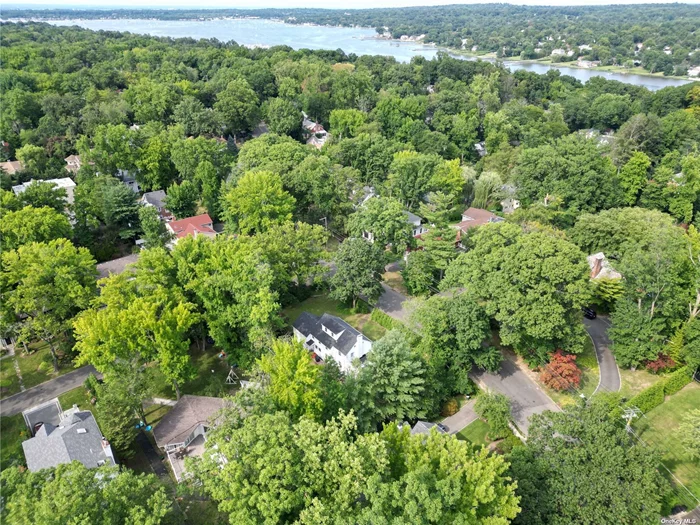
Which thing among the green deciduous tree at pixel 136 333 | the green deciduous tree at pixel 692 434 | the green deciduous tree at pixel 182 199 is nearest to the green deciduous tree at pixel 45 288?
the green deciduous tree at pixel 136 333

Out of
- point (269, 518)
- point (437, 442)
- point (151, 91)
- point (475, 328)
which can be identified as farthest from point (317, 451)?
point (151, 91)

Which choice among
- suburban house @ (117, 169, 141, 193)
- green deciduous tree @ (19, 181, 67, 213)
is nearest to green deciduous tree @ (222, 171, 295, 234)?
green deciduous tree @ (19, 181, 67, 213)

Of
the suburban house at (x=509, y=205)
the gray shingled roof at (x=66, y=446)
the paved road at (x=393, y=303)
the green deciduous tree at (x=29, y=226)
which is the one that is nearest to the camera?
the gray shingled roof at (x=66, y=446)

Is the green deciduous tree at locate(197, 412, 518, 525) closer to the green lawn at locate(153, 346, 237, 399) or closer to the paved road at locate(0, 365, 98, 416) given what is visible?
the green lawn at locate(153, 346, 237, 399)

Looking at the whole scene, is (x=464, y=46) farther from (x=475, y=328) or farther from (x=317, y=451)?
(x=317, y=451)

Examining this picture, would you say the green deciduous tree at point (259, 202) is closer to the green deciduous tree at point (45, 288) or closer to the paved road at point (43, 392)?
the green deciduous tree at point (45, 288)

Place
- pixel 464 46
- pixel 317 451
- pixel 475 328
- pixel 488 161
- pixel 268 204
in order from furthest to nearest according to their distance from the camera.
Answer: pixel 464 46 → pixel 488 161 → pixel 268 204 → pixel 475 328 → pixel 317 451
